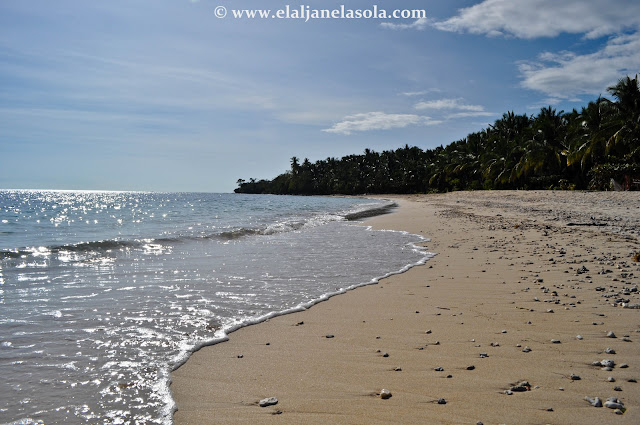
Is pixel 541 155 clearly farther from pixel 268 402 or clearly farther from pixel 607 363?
pixel 268 402

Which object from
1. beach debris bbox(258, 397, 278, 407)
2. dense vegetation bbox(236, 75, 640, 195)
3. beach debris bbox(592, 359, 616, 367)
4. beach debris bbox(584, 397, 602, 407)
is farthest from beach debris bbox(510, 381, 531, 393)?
dense vegetation bbox(236, 75, 640, 195)

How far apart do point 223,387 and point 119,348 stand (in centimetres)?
161

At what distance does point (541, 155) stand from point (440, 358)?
48.6 meters

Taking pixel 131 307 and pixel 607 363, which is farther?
pixel 131 307

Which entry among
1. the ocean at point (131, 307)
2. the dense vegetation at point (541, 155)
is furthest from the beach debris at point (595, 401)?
the dense vegetation at point (541, 155)

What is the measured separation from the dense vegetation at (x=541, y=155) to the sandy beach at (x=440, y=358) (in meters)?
34.9

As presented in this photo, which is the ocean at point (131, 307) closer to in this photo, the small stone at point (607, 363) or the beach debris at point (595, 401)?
the beach debris at point (595, 401)

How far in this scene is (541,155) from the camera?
46.0 meters

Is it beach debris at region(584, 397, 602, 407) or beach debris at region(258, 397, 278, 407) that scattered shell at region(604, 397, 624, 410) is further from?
beach debris at region(258, 397, 278, 407)

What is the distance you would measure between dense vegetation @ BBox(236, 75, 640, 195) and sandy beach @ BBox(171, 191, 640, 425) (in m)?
34.9

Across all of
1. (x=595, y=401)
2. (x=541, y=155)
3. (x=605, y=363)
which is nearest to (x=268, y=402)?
(x=595, y=401)

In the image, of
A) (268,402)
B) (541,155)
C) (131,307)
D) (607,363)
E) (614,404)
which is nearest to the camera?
(614,404)

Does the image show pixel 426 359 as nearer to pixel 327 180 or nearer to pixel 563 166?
pixel 563 166

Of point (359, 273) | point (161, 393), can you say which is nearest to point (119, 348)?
point (161, 393)
